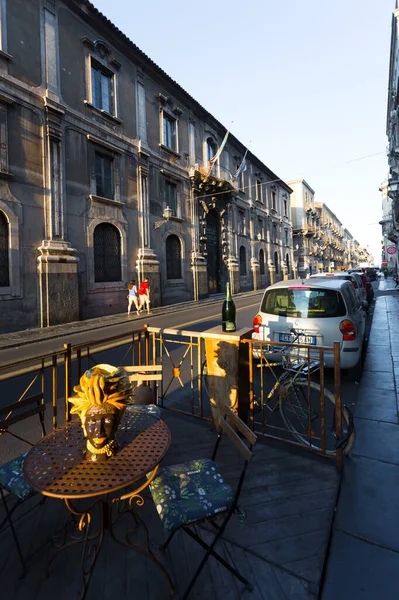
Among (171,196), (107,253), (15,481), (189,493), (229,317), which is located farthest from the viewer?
(171,196)

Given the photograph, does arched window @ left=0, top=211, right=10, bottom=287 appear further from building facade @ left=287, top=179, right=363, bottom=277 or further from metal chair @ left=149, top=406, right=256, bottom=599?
building facade @ left=287, top=179, right=363, bottom=277

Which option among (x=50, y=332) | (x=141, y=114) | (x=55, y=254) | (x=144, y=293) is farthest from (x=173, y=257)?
(x=50, y=332)

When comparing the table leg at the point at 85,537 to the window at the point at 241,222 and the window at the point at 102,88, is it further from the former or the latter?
the window at the point at 241,222

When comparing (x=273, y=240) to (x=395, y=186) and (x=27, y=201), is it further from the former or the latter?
(x=27, y=201)

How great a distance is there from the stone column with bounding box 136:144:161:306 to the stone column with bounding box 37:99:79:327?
430cm

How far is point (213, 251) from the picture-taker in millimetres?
25625

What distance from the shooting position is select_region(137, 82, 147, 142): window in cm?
1706

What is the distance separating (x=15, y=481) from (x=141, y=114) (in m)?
19.0

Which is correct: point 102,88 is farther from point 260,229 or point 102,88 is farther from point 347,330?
point 260,229


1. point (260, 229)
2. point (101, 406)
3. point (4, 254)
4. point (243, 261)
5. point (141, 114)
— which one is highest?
point (141, 114)

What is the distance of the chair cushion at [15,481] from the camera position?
6.81ft

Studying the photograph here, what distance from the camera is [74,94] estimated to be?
13.7 metres

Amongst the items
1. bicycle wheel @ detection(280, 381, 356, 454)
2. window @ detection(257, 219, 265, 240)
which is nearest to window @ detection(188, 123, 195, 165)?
window @ detection(257, 219, 265, 240)

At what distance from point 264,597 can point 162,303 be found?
16762 mm
